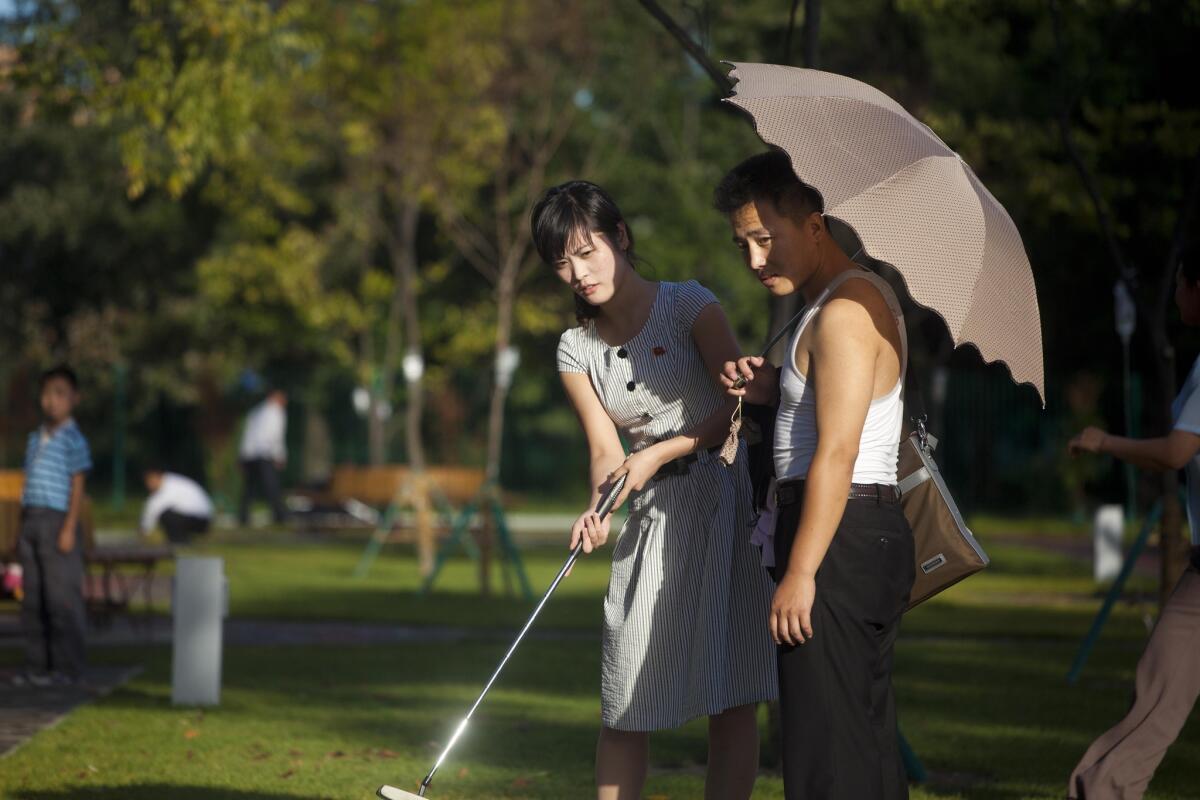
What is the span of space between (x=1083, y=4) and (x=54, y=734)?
32.7ft

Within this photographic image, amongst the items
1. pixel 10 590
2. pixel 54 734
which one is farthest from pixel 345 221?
pixel 54 734

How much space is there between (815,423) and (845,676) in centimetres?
57

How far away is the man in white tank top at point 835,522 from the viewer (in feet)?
13.0

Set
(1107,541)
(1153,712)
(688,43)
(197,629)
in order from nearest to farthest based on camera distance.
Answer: (1153,712) → (688,43) → (197,629) → (1107,541)

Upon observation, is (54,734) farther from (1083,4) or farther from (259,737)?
(1083,4)

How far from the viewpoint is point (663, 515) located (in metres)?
4.92

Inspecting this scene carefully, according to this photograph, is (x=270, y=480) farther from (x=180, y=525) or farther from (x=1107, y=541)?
(x=1107, y=541)

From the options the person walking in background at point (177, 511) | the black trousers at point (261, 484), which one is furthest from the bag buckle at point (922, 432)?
the black trousers at point (261, 484)

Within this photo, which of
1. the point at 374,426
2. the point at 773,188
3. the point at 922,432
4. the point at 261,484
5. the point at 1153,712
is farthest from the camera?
the point at 374,426

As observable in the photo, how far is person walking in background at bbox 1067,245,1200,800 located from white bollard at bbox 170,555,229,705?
5.25 meters

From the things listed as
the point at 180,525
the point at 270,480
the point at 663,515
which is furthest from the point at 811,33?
the point at 270,480

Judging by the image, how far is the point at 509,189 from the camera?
123 feet

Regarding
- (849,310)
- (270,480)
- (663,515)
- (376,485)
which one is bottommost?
(376,485)

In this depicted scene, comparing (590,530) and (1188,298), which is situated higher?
(1188,298)
